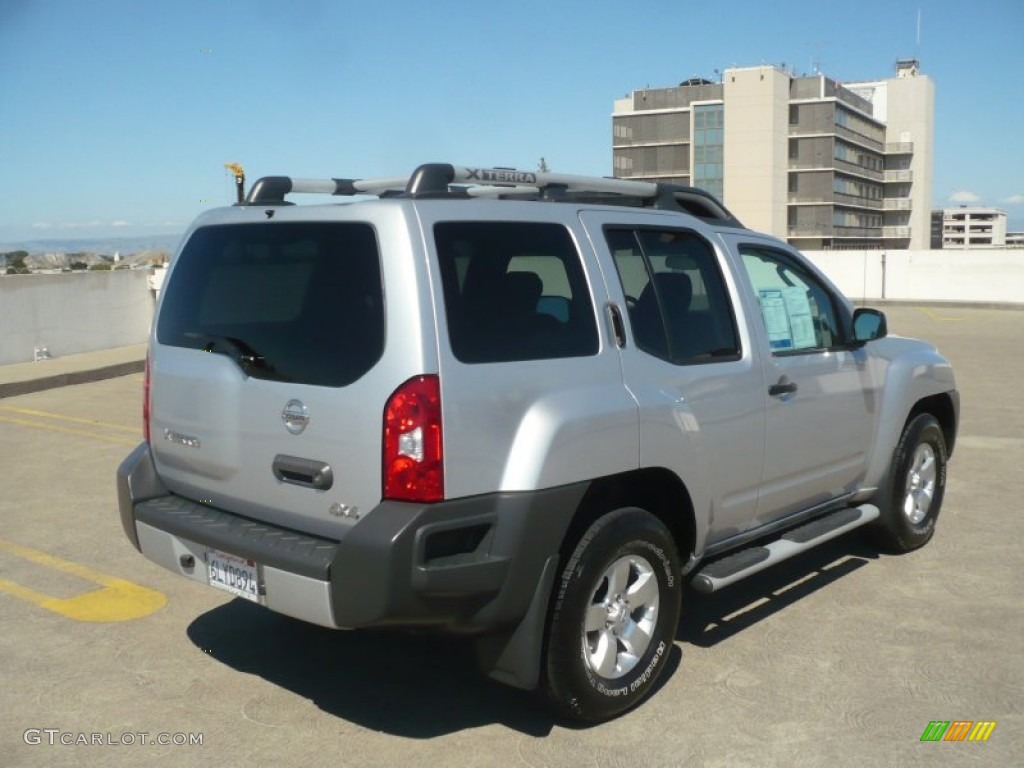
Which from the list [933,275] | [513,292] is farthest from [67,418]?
[933,275]

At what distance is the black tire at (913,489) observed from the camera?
19.1 ft

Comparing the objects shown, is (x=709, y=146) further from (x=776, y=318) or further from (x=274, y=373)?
(x=274, y=373)

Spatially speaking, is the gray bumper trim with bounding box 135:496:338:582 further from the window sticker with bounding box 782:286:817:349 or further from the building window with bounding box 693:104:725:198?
the building window with bounding box 693:104:725:198

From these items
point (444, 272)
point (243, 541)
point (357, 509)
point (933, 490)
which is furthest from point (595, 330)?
point (933, 490)

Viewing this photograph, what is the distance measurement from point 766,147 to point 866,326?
4350 inches

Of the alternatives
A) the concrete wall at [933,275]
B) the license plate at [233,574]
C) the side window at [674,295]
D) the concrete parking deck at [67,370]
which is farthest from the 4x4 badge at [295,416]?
the concrete wall at [933,275]

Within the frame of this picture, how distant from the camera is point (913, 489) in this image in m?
6.09

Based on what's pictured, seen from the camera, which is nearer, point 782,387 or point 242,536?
point 242,536

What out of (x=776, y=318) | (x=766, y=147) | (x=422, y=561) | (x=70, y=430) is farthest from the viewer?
(x=766, y=147)

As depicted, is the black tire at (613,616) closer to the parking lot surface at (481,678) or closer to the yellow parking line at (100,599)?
the parking lot surface at (481,678)

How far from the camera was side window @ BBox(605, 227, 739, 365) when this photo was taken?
13.9ft

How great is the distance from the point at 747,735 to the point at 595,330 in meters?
1.56

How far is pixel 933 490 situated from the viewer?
6258mm

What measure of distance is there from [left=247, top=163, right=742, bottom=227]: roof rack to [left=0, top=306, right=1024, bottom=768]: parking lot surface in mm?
1934
